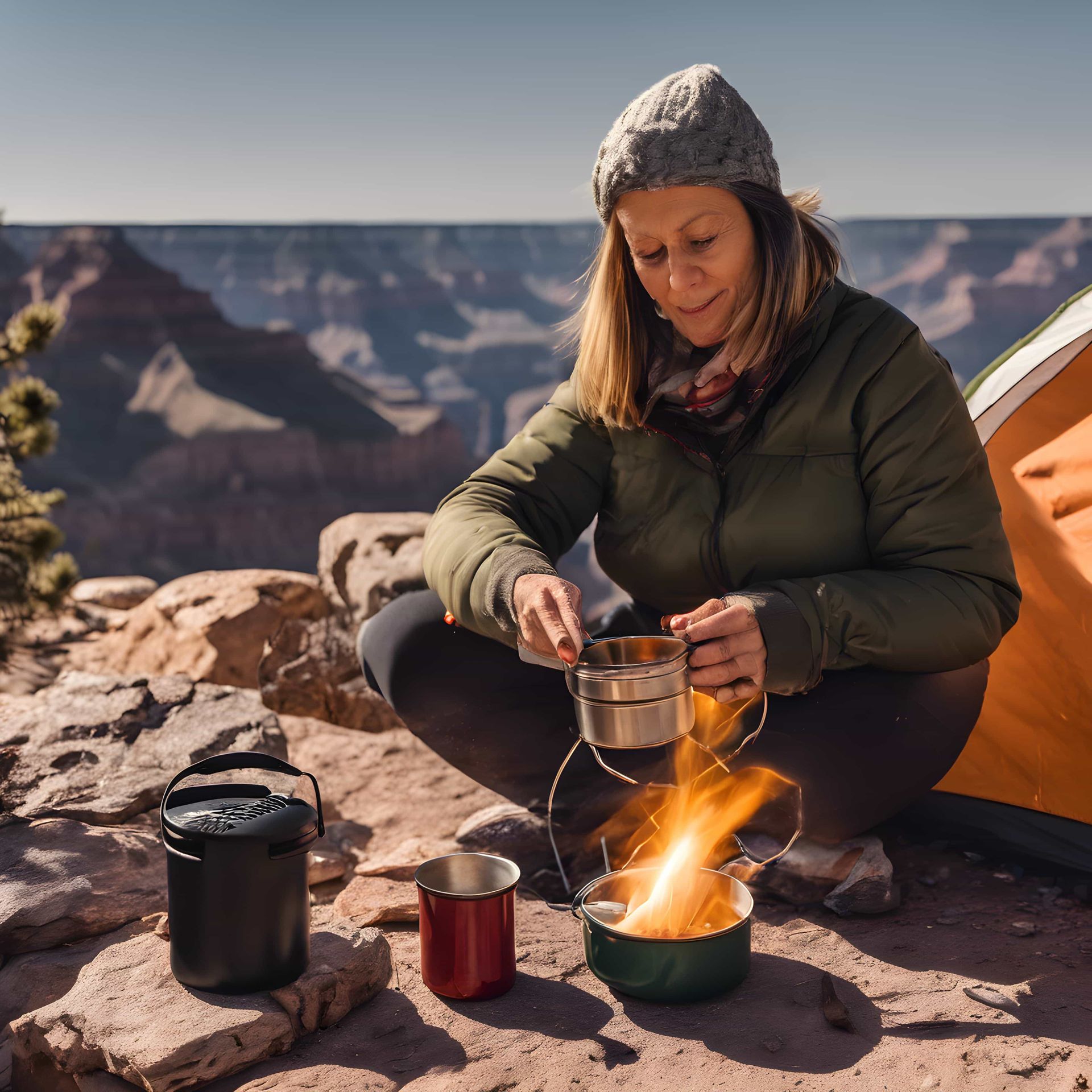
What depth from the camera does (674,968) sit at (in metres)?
1.61

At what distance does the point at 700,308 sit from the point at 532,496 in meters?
0.54

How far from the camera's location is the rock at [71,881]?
76.9 inches

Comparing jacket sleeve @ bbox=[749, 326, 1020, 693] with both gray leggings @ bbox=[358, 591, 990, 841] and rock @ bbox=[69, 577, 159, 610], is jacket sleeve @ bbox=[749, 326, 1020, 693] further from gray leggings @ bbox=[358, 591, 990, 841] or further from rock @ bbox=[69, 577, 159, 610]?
rock @ bbox=[69, 577, 159, 610]

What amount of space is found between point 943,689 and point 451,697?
1013mm

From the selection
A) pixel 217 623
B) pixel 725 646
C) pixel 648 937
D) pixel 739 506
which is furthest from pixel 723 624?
pixel 217 623

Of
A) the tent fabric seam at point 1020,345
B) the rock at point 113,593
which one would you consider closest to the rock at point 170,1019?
the tent fabric seam at point 1020,345

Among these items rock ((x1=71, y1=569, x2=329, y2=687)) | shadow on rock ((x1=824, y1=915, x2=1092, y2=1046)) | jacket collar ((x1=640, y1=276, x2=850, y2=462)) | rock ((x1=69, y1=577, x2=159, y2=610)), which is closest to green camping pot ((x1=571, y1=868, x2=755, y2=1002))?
shadow on rock ((x1=824, y1=915, x2=1092, y2=1046))

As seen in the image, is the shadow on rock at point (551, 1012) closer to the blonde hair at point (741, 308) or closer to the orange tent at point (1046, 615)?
the blonde hair at point (741, 308)

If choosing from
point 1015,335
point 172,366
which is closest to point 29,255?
point 172,366

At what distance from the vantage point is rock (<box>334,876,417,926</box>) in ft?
6.77

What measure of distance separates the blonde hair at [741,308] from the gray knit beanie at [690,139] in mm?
52

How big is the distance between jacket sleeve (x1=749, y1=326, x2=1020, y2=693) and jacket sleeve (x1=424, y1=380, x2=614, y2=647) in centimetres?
57

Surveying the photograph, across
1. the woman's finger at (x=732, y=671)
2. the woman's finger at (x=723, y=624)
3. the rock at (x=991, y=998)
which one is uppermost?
the woman's finger at (x=723, y=624)

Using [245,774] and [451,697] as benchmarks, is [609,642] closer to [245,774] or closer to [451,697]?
[451,697]
